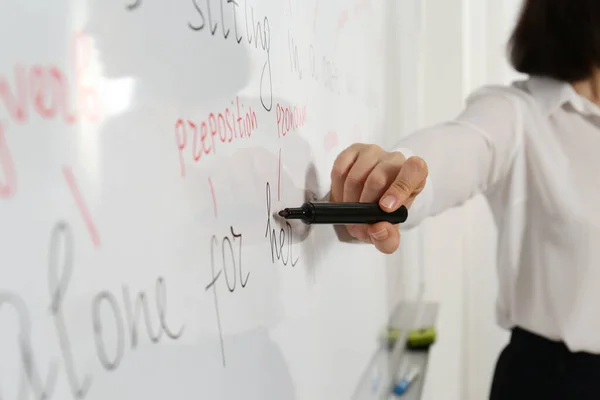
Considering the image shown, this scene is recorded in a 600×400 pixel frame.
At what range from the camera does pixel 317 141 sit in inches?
17.7

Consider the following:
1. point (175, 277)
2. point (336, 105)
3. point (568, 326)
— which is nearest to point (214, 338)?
point (175, 277)

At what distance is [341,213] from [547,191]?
44 centimetres

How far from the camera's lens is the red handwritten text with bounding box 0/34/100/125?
0.56 ft

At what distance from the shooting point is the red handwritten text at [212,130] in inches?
9.9

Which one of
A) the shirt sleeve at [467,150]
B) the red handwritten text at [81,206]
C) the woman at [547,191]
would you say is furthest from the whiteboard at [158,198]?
the woman at [547,191]

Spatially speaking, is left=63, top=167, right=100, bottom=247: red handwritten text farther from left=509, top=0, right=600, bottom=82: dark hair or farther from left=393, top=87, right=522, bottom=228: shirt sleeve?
left=509, top=0, right=600, bottom=82: dark hair

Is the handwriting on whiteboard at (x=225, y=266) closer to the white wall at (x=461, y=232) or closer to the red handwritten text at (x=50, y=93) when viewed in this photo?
the red handwritten text at (x=50, y=93)

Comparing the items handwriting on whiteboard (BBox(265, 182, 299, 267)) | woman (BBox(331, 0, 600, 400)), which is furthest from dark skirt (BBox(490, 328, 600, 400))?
handwriting on whiteboard (BBox(265, 182, 299, 267))

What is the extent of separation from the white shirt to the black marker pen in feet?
0.77

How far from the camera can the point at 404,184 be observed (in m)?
0.42

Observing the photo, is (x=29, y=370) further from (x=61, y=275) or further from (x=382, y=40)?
(x=382, y=40)

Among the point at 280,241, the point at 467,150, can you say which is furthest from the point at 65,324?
the point at 467,150

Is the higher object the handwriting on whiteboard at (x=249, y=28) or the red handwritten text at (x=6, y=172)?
the handwriting on whiteboard at (x=249, y=28)

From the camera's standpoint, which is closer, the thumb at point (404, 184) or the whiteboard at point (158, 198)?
the whiteboard at point (158, 198)
